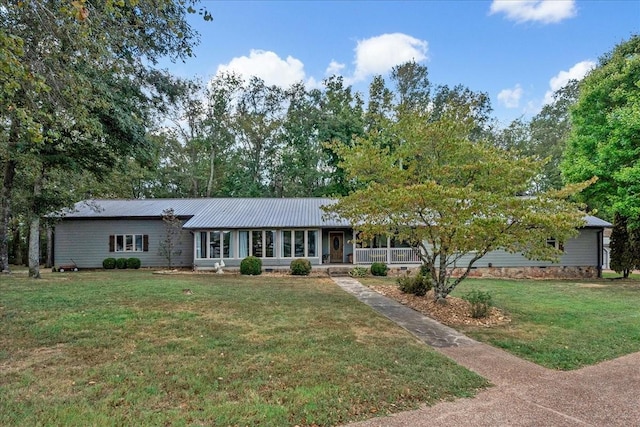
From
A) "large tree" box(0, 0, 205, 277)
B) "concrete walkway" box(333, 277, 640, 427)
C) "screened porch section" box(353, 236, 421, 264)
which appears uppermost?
"large tree" box(0, 0, 205, 277)

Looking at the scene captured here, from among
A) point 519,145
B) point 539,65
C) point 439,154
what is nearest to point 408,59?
point 519,145

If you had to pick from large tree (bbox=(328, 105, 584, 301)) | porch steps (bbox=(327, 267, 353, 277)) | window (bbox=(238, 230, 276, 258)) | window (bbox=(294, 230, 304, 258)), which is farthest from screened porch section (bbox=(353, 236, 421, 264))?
large tree (bbox=(328, 105, 584, 301))

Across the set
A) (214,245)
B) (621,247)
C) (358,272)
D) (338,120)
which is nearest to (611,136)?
(621,247)

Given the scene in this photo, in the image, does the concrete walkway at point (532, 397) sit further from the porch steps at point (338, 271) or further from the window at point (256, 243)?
the window at point (256, 243)

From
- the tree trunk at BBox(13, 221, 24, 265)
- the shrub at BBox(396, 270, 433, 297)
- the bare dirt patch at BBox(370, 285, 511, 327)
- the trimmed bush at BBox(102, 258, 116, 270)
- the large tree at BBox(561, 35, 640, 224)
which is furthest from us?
the tree trunk at BBox(13, 221, 24, 265)

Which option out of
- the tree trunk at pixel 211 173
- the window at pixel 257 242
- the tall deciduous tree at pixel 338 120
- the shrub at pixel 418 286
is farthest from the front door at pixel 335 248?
the tree trunk at pixel 211 173

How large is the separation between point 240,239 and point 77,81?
47.0 feet

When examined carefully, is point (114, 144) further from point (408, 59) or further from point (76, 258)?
point (408, 59)

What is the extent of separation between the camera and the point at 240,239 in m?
19.9

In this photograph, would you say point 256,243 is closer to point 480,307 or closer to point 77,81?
point 480,307

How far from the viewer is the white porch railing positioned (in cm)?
1977

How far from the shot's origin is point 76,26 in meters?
4.83

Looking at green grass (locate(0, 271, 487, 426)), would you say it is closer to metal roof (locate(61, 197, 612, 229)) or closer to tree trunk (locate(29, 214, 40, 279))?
tree trunk (locate(29, 214, 40, 279))

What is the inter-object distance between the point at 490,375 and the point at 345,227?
14.9 m
